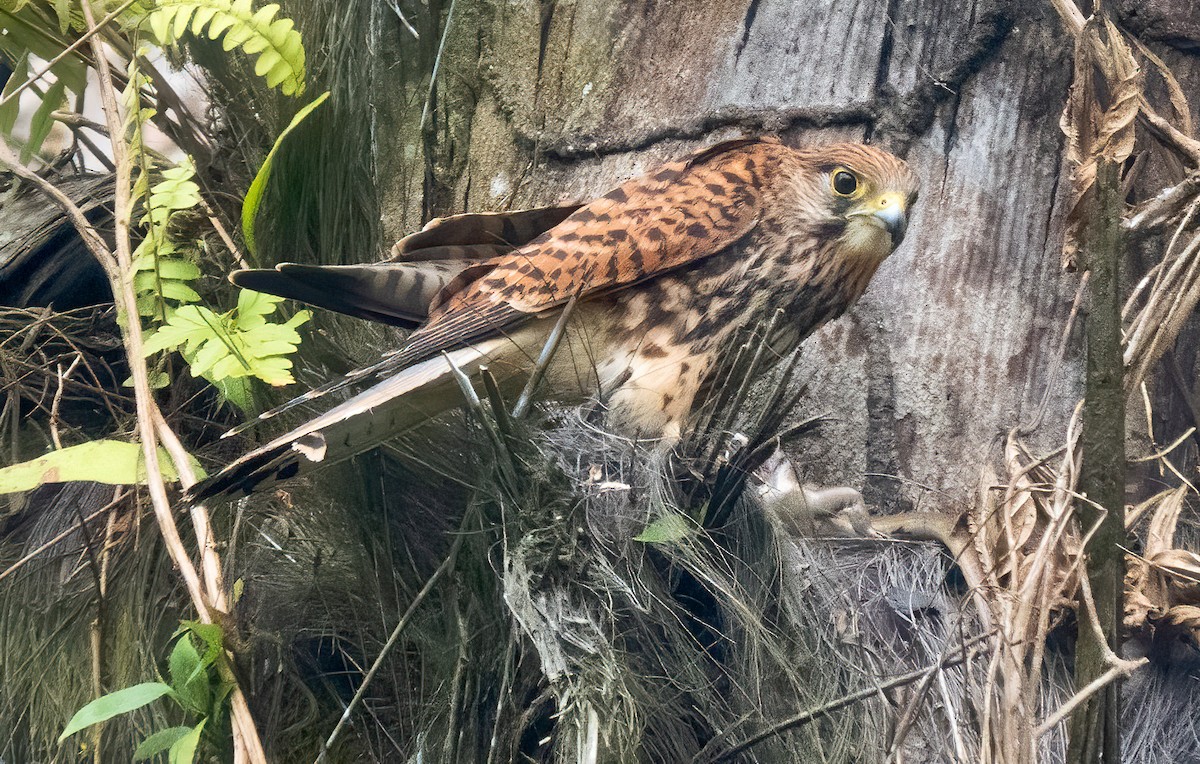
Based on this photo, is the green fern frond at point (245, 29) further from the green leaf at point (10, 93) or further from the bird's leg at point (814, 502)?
the bird's leg at point (814, 502)

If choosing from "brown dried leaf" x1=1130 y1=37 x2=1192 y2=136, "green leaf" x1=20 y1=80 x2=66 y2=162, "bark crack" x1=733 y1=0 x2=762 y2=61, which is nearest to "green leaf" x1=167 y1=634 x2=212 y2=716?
"green leaf" x1=20 y1=80 x2=66 y2=162

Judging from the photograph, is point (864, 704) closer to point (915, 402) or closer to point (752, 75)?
point (915, 402)

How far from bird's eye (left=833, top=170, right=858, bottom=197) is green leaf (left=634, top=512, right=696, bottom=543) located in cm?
86

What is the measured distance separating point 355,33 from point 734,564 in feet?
4.70

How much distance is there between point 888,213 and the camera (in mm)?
2090

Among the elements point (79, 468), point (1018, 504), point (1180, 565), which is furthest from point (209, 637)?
point (1180, 565)

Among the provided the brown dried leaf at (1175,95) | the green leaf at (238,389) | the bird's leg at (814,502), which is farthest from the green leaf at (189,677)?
the brown dried leaf at (1175,95)

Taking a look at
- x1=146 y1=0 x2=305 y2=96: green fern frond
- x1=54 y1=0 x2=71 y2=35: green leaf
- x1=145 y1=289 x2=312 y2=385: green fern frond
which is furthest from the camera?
x1=54 y1=0 x2=71 y2=35: green leaf

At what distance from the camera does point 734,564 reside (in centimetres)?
170

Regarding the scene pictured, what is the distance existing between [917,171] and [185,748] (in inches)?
72.1

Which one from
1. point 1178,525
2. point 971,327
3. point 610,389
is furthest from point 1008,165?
point 610,389

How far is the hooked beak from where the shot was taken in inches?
81.9

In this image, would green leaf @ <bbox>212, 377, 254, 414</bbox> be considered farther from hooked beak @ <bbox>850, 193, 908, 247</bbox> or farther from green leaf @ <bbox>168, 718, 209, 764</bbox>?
hooked beak @ <bbox>850, 193, 908, 247</bbox>

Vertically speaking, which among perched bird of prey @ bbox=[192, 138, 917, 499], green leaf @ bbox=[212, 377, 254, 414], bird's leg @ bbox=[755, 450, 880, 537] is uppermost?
perched bird of prey @ bbox=[192, 138, 917, 499]
